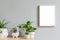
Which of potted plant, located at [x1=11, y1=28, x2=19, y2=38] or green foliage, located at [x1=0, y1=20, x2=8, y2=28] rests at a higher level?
green foliage, located at [x1=0, y1=20, x2=8, y2=28]

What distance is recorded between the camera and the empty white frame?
2.49 meters

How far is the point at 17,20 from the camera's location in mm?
2510

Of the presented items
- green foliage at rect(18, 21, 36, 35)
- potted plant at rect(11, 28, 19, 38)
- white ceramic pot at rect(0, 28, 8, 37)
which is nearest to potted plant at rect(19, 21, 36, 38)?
green foliage at rect(18, 21, 36, 35)

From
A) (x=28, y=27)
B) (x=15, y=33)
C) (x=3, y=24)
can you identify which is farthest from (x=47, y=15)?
(x=3, y=24)

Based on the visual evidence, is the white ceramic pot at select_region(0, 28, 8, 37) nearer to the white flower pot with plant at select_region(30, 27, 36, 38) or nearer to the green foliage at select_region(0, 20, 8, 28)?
the green foliage at select_region(0, 20, 8, 28)

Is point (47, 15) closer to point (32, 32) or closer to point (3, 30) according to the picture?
point (32, 32)

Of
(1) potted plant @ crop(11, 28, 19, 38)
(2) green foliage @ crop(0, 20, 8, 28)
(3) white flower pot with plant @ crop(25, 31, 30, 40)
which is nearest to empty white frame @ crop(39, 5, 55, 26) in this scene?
(3) white flower pot with plant @ crop(25, 31, 30, 40)

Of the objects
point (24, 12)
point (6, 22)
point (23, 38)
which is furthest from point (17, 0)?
point (23, 38)

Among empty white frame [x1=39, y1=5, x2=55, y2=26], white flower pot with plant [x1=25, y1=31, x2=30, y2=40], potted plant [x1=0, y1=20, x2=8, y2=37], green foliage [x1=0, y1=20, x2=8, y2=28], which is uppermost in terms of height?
empty white frame [x1=39, y1=5, x2=55, y2=26]

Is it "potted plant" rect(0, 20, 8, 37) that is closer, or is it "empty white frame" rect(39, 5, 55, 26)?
"potted plant" rect(0, 20, 8, 37)

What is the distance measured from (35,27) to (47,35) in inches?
9.7

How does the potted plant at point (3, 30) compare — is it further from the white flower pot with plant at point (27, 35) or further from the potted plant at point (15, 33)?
the white flower pot with plant at point (27, 35)

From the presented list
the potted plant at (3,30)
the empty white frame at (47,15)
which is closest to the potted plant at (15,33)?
the potted plant at (3,30)

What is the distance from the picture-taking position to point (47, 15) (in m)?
2.50
